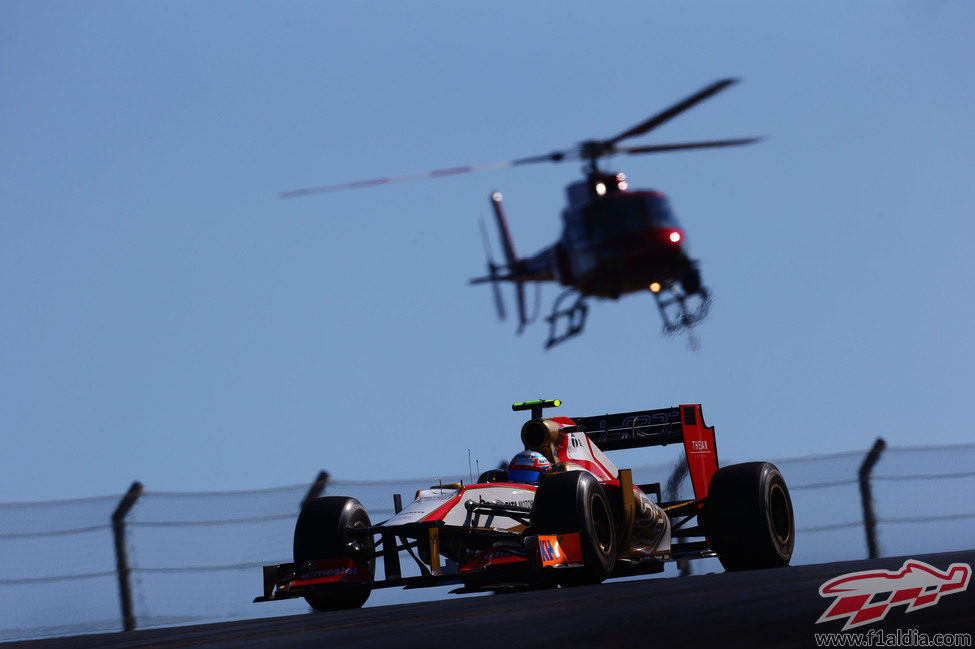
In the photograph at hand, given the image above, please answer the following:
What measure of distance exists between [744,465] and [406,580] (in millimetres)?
3577

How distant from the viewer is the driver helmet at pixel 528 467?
1245 cm

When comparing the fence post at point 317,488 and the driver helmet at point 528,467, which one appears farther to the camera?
the fence post at point 317,488

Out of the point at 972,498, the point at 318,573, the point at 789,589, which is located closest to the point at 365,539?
the point at 318,573

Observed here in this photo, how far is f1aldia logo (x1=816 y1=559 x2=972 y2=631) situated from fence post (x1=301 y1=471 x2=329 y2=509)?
6037 mm

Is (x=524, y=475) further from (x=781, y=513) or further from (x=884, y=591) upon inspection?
(x=884, y=591)

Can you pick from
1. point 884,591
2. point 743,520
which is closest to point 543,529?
point 743,520

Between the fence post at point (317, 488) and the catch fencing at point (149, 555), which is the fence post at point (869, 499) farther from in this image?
the fence post at point (317, 488)

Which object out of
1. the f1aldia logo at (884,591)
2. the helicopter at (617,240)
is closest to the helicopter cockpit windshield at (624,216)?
the helicopter at (617,240)

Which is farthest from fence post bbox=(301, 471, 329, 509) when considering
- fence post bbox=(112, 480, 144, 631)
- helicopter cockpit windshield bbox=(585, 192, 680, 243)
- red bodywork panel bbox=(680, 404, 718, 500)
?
helicopter cockpit windshield bbox=(585, 192, 680, 243)

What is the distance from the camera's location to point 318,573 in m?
11.2

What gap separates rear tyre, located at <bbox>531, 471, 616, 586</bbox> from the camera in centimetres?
1056

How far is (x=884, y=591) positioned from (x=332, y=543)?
5774 millimetres

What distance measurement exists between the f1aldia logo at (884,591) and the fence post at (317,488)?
19.8 ft

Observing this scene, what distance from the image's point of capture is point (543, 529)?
10.7 m
